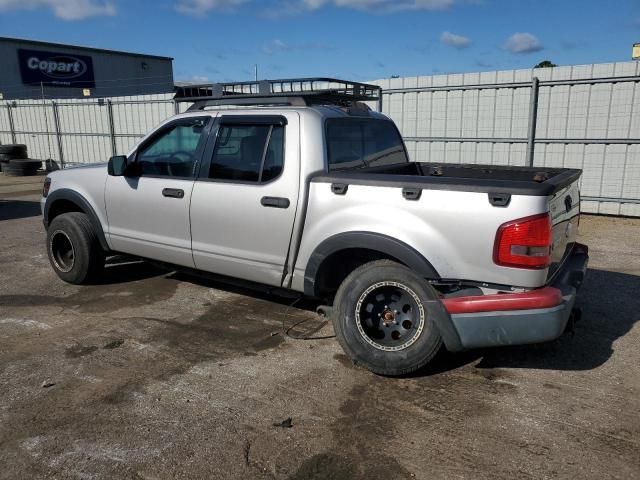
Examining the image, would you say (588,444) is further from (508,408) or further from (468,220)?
(468,220)

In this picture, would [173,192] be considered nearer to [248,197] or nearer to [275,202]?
[248,197]

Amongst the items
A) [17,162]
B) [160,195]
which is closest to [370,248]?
[160,195]

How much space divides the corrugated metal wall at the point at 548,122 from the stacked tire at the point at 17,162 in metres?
12.5

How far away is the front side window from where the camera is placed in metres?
4.66

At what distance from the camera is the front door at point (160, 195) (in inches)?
183

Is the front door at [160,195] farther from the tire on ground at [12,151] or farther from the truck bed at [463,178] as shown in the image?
the tire on ground at [12,151]

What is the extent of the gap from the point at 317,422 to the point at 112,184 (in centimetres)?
328

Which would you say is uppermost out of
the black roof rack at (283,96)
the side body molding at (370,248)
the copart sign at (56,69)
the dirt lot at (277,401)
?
the copart sign at (56,69)

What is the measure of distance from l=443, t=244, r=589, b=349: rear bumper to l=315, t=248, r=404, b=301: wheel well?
698 millimetres

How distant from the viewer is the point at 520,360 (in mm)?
3916

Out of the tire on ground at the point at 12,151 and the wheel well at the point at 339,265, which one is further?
the tire on ground at the point at 12,151

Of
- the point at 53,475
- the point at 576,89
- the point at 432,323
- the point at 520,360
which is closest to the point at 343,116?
the point at 432,323

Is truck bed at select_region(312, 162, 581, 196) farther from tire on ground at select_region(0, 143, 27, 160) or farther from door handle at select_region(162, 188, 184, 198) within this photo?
tire on ground at select_region(0, 143, 27, 160)

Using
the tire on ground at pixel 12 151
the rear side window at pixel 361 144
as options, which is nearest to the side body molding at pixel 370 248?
the rear side window at pixel 361 144
